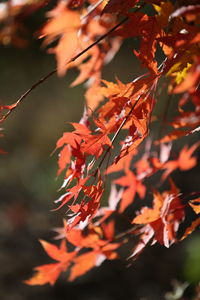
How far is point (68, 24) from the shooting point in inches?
21.8

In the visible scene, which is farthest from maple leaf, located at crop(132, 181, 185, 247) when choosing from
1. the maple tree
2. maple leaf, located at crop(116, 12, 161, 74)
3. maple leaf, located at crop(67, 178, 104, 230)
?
maple leaf, located at crop(116, 12, 161, 74)

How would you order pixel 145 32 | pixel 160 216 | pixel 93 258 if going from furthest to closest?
pixel 93 258 → pixel 160 216 → pixel 145 32

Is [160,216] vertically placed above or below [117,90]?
below

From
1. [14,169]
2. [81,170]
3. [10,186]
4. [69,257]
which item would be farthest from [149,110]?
[14,169]

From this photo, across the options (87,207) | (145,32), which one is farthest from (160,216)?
(145,32)

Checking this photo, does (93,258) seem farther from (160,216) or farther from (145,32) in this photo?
(145,32)

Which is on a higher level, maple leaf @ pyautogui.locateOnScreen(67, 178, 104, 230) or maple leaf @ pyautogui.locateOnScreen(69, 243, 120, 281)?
maple leaf @ pyautogui.locateOnScreen(67, 178, 104, 230)

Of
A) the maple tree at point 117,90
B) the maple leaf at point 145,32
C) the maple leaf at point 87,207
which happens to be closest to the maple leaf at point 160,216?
the maple tree at point 117,90

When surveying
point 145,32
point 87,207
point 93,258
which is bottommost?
point 93,258

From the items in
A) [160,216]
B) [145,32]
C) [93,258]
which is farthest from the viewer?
[93,258]

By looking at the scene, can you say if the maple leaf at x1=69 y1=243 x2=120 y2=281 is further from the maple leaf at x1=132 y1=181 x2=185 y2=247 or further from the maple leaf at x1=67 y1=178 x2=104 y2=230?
the maple leaf at x1=67 y1=178 x2=104 y2=230

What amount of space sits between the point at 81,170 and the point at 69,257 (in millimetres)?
314

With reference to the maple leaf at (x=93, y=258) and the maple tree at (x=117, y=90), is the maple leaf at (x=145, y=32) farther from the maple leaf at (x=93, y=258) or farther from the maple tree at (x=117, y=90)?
the maple leaf at (x=93, y=258)

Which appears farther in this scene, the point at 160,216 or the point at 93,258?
the point at 93,258
